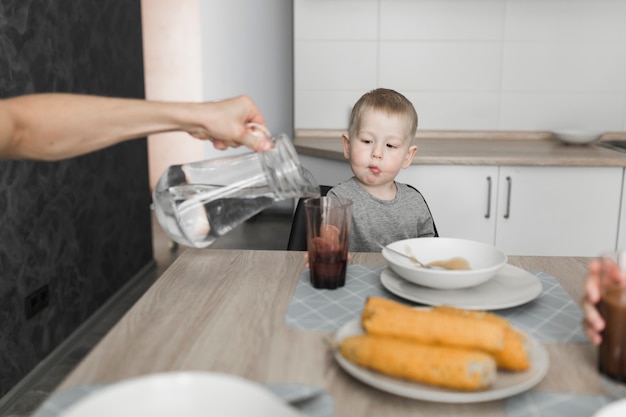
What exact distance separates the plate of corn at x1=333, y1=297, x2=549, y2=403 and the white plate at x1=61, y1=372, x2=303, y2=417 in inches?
6.9

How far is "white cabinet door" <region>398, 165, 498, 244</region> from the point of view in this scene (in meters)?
2.33

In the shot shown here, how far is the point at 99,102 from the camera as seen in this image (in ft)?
3.29

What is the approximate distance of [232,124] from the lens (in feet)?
3.46

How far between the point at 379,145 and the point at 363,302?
0.74 meters

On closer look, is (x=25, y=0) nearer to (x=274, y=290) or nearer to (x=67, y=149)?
(x=67, y=149)

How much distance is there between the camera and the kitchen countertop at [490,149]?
228 cm

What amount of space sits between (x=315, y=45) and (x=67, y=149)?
1.96 metres

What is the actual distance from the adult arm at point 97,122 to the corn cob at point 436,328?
1.22 feet

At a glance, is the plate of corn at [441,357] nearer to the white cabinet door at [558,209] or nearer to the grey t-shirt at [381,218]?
the grey t-shirt at [381,218]

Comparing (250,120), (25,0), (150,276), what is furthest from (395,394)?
(150,276)

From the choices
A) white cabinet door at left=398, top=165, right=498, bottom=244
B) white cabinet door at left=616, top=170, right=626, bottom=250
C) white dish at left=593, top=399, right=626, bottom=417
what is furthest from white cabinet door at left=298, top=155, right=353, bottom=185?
white dish at left=593, top=399, right=626, bottom=417

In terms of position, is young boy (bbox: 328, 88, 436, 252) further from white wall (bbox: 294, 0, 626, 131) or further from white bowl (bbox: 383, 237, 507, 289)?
white wall (bbox: 294, 0, 626, 131)

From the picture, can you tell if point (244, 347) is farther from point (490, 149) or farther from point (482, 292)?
point (490, 149)

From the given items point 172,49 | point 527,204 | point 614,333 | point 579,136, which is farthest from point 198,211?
point 172,49
